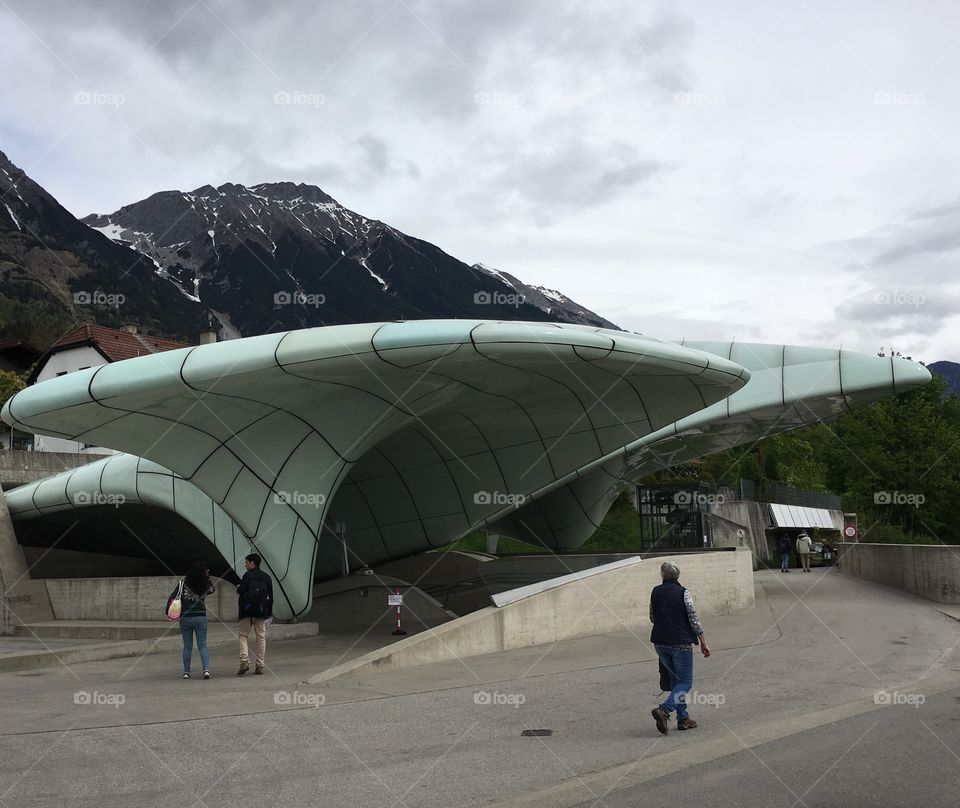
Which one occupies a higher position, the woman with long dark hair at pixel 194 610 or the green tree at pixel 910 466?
the green tree at pixel 910 466

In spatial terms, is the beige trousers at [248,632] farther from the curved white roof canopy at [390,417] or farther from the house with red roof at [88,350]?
the house with red roof at [88,350]

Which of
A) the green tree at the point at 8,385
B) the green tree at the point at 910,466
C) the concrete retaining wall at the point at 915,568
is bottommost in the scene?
the concrete retaining wall at the point at 915,568

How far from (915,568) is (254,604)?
16.8 m

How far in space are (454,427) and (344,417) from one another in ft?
11.7

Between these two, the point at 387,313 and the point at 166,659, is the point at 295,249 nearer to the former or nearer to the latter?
the point at 387,313

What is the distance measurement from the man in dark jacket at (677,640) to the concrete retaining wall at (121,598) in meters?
12.9

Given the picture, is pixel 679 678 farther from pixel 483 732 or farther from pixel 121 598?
pixel 121 598

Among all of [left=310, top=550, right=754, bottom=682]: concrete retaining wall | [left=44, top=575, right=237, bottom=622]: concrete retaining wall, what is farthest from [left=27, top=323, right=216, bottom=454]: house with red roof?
[left=310, top=550, right=754, bottom=682]: concrete retaining wall

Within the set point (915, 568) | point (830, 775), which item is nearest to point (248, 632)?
point (830, 775)

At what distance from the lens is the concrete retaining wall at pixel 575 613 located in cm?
1223

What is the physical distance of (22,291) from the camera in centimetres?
12206

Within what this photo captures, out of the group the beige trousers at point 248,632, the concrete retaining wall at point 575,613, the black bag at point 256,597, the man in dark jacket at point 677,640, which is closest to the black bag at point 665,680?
the man in dark jacket at point 677,640

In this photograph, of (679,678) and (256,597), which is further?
(256,597)

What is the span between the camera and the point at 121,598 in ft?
68.0
